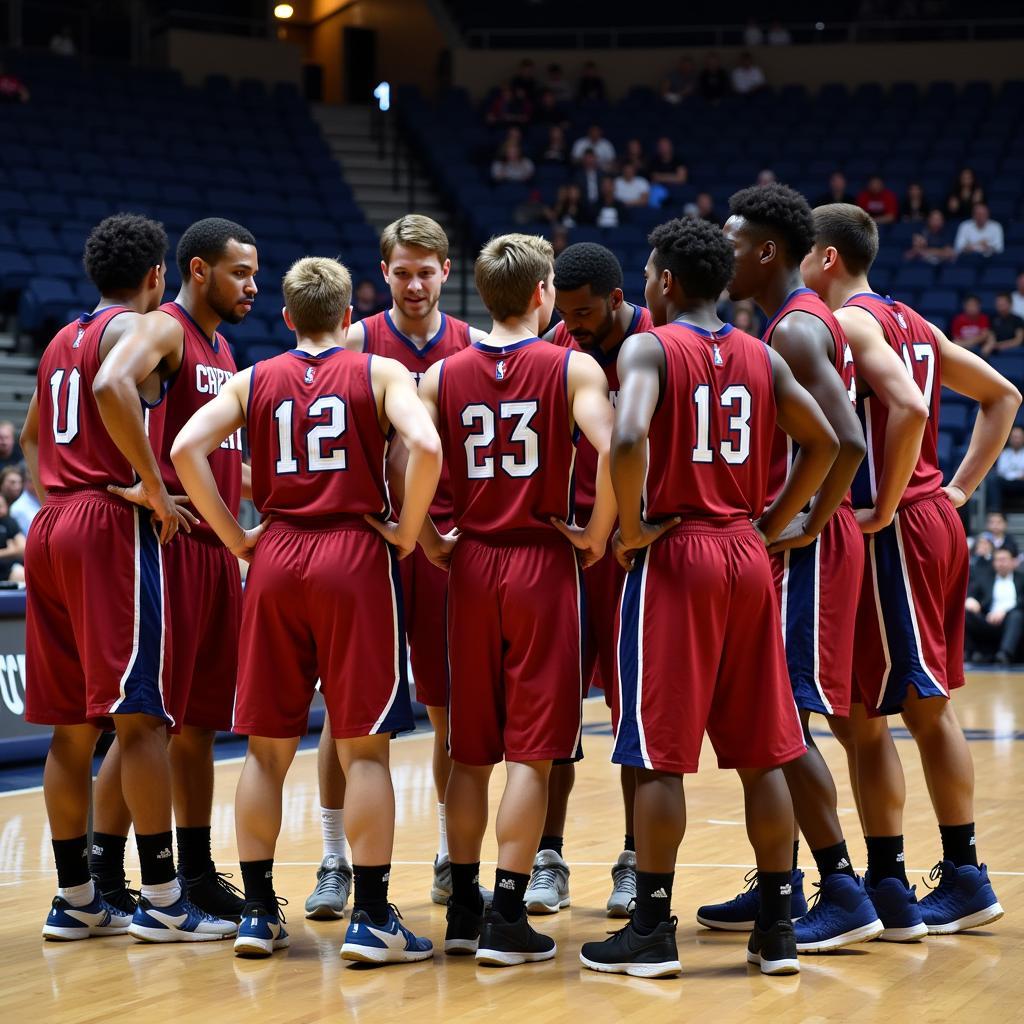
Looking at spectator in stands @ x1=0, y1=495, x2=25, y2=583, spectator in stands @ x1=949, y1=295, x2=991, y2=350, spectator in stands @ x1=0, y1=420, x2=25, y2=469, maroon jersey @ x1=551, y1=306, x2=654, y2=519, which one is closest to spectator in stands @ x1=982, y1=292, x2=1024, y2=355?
spectator in stands @ x1=949, y1=295, x2=991, y2=350

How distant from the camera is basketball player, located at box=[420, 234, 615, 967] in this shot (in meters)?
4.11

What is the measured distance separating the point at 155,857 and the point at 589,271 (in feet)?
7.11

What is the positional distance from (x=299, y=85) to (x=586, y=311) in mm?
16958

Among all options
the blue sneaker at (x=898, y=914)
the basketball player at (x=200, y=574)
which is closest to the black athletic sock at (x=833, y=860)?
the blue sneaker at (x=898, y=914)

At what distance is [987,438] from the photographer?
15.8 feet

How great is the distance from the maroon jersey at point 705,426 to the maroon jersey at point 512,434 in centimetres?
31

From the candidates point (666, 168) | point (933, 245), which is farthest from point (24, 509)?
point (933, 245)

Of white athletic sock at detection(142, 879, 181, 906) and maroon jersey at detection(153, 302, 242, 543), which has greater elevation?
maroon jersey at detection(153, 302, 242, 543)

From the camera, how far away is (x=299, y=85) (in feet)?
67.1

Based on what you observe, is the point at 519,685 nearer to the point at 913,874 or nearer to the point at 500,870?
the point at 500,870

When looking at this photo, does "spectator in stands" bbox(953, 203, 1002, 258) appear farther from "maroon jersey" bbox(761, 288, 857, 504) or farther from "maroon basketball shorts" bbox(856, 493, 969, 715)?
"maroon jersey" bbox(761, 288, 857, 504)

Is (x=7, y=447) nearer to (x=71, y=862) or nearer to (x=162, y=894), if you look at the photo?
(x=71, y=862)

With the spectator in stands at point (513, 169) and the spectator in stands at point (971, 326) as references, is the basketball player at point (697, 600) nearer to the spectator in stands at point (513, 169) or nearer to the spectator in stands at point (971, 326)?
the spectator in stands at point (971, 326)

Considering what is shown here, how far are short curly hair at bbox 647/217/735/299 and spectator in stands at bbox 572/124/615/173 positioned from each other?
14.4 m
